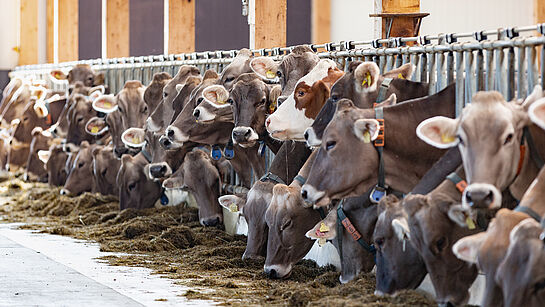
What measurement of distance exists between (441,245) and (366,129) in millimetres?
866

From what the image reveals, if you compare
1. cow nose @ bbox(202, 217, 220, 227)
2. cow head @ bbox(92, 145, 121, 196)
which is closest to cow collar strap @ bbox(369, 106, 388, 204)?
cow nose @ bbox(202, 217, 220, 227)

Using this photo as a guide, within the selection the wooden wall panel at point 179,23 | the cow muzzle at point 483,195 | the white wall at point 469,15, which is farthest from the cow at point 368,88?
the white wall at point 469,15

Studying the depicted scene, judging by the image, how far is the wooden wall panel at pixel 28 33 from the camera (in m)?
19.2

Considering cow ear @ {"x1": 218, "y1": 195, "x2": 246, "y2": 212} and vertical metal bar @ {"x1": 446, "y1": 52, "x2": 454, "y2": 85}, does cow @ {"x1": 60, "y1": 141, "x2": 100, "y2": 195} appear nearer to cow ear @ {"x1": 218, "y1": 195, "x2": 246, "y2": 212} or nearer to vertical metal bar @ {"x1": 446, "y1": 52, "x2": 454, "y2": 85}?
cow ear @ {"x1": 218, "y1": 195, "x2": 246, "y2": 212}

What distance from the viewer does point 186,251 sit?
7684 millimetres

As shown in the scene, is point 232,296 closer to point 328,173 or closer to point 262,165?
point 328,173

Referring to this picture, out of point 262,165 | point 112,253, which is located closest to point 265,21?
point 262,165

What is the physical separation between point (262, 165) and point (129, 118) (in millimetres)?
2947

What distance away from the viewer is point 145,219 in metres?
8.91

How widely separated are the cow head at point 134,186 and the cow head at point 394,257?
16.3ft

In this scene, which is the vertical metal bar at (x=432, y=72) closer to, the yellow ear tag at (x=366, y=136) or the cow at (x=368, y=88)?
the cow at (x=368, y=88)

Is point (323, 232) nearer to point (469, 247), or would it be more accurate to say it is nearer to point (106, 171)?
point (469, 247)

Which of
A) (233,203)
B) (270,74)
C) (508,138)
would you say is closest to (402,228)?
(508,138)

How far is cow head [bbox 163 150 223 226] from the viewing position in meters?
8.78
